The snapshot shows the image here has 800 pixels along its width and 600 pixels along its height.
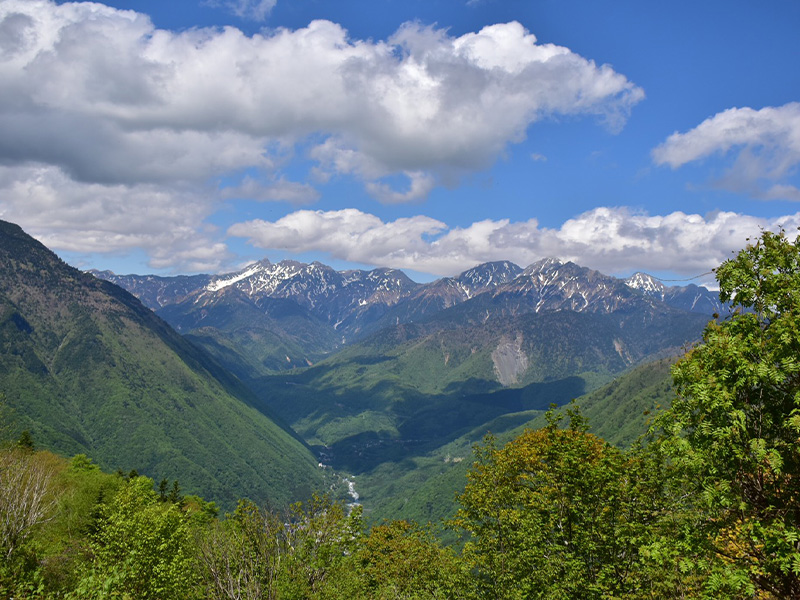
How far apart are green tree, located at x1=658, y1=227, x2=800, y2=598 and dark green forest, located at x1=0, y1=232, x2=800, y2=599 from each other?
0.22 ft

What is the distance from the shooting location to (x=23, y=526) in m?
43.4

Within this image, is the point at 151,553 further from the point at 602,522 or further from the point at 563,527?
the point at 602,522

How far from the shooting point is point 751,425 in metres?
19.0

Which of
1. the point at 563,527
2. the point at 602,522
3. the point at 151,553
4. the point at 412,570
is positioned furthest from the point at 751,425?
the point at 151,553

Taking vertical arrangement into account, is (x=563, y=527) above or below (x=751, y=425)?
below

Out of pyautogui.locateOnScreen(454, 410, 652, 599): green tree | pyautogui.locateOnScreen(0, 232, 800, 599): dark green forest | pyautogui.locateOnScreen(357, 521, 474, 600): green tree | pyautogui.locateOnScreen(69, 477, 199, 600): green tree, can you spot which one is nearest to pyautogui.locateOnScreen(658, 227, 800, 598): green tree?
pyautogui.locateOnScreen(0, 232, 800, 599): dark green forest

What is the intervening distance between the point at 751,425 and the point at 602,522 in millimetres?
13388

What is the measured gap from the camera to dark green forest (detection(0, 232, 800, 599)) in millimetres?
18219

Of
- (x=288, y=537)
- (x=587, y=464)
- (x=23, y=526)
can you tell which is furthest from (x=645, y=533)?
(x=23, y=526)

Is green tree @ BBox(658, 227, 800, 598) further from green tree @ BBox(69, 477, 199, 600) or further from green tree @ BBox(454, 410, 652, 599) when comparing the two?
green tree @ BBox(69, 477, 199, 600)

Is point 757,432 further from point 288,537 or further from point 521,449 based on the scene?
point 288,537

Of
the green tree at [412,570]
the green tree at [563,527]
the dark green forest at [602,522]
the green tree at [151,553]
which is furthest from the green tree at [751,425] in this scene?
the green tree at [151,553]

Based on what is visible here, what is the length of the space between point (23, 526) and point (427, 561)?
37.6 meters

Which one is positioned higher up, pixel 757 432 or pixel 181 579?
pixel 757 432
